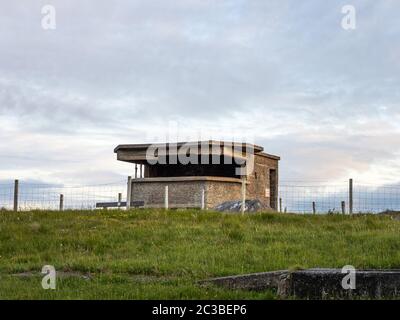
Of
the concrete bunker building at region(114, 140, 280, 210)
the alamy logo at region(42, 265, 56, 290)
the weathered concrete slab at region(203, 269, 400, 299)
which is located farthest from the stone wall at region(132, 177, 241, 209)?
the weathered concrete slab at region(203, 269, 400, 299)

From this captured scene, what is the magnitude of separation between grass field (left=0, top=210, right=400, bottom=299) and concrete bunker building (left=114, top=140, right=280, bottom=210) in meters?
9.42

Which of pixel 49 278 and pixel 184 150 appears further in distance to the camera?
pixel 184 150

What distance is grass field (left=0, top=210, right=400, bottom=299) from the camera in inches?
337

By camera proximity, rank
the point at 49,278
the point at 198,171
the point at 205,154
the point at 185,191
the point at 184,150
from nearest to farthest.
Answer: the point at 49,278 → the point at 185,191 → the point at 205,154 → the point at 184,150 → the point at 198,171

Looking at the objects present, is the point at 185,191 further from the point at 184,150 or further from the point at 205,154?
the point at 184,150

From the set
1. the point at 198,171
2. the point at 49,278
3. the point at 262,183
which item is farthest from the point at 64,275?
the point at 262,183

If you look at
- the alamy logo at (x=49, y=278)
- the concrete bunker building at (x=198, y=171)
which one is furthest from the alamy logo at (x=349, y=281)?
the concrete bunker building at (x=198, y=171)

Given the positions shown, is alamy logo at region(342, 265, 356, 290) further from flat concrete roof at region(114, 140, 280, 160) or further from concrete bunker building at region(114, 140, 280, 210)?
flat concrete roof at region(114, 140, 280, 160)

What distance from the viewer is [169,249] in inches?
498

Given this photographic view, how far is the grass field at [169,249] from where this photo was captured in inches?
337

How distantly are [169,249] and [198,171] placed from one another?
799 inches

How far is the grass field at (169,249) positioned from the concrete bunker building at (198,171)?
942 centimetres
